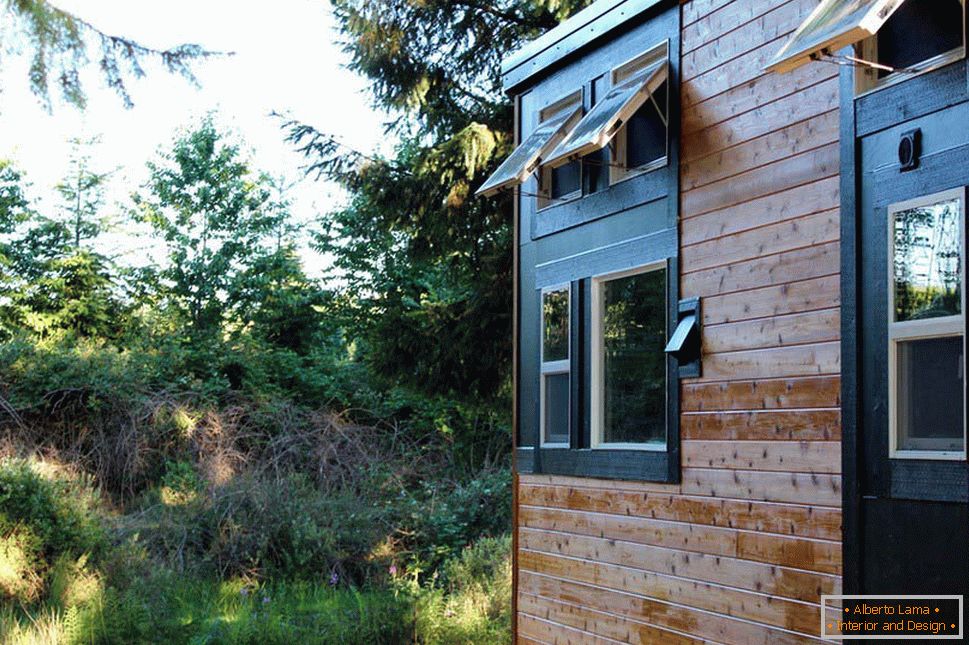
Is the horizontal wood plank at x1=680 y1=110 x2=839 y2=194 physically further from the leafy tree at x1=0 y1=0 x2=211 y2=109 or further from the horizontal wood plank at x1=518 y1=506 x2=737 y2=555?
the leafy tree at x1=0 y1=0 x2=211 y2=109

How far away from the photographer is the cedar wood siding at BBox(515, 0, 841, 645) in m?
5.69

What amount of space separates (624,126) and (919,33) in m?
2.55

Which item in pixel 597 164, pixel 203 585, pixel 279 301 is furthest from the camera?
pixel 279 301

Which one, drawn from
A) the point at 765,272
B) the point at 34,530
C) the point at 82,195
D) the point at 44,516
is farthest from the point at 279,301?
the point at 765,272

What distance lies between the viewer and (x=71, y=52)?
4.25 metres

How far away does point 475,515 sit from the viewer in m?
13.5

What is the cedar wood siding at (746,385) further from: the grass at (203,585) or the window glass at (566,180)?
the grass at (203,585)

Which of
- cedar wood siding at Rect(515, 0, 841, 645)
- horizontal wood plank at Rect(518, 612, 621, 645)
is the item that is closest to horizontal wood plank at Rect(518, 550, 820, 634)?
cedar wood siding at Rect(515, 0, 841, 645)

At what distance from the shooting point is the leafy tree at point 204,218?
22.2m

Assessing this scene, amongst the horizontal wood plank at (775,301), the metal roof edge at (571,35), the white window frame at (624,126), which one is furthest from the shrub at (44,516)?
the horizontal wood plank at (775,301)

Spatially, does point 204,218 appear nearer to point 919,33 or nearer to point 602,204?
point 602,204

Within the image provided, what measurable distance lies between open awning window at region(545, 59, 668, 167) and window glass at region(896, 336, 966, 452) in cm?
240

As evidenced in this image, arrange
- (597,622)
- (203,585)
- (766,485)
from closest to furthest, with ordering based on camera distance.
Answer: (766,485), (597,622), (203,585)

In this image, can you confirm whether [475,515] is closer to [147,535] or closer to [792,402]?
[147,535]
